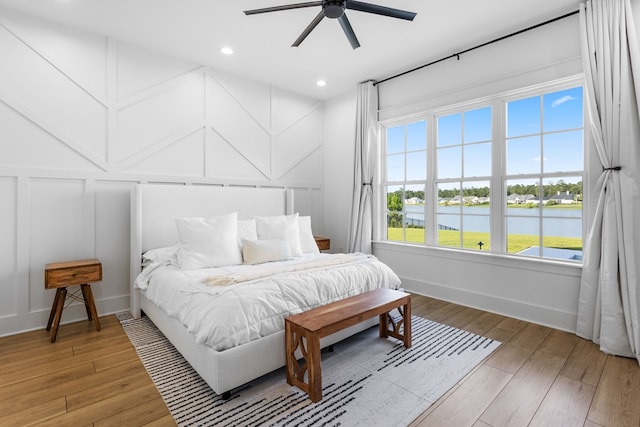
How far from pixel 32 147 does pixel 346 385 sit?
347 cm

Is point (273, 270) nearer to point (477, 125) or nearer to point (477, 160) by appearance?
point (477, 160)

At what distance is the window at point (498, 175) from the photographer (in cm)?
303

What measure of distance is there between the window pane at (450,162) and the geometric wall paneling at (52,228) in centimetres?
408

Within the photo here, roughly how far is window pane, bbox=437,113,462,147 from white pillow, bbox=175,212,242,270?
281 centimetres

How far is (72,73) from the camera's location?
3.10 meters

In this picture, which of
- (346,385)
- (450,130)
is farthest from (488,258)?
(346,385)

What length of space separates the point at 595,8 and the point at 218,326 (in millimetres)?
3911

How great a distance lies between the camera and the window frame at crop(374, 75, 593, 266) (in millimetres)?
2902

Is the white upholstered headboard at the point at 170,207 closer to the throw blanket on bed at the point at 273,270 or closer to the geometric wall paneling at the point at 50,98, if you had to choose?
the geometric wall paneling at the point at 50,98

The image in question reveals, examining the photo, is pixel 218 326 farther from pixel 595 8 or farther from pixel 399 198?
pixel 595 8

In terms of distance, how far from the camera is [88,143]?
10.5ft

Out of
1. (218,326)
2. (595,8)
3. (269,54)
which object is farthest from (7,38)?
(595,8)

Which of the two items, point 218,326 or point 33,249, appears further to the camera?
point 33,249

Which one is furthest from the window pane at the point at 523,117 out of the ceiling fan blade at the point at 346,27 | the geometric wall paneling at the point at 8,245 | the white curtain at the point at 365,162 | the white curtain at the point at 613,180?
the geometric wall paneling at the point at 8,245
